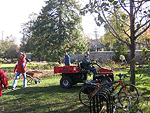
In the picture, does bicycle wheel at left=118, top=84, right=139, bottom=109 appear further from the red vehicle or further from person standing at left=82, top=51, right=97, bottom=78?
person standing at left=82, top=51, right=97, bottom=78

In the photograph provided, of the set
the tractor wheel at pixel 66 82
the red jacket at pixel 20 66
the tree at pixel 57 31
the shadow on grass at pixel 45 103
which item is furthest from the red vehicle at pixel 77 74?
the tree at pixel 57 31

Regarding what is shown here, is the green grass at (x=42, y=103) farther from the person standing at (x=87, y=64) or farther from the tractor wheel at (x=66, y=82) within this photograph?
the person standing at (x=87, y=64)

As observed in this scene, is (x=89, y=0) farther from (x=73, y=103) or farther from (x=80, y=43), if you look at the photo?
(x=80, y=43)

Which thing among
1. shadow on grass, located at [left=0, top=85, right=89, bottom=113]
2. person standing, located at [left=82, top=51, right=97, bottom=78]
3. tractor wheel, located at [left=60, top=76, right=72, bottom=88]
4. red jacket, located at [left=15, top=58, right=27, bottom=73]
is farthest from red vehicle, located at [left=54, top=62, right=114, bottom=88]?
red jacket, located at [left=15, top=58, right=27, bottom=73]

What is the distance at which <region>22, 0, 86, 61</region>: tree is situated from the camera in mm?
20016

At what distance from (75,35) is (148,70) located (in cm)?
1841

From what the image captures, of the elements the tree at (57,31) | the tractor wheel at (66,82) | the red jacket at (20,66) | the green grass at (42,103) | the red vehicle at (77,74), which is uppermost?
the tree at (57,31)

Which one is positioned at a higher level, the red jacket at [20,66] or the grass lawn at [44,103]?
the red jacket at [20,66]

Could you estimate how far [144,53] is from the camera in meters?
2.65

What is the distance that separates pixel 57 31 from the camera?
20.6 m

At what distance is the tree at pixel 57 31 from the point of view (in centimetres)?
2002

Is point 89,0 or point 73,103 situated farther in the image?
point 73,103

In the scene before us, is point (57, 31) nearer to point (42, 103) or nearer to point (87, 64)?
point (87, 64)

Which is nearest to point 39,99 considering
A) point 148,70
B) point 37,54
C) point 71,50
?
point 148,70
